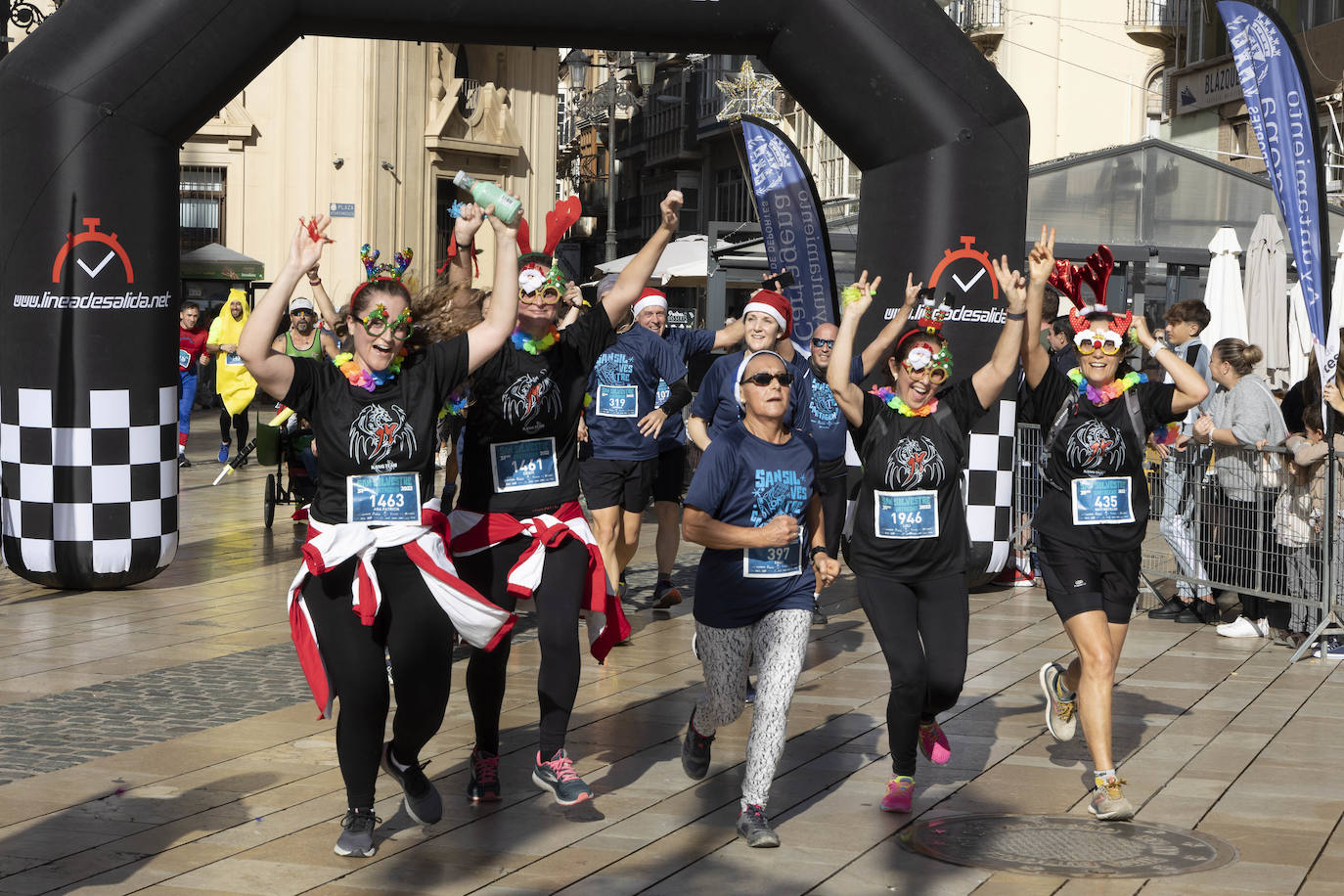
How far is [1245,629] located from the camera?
31.3ft

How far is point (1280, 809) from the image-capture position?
5.82 meters

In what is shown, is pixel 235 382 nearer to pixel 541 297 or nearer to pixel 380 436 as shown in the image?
pixel 541 297

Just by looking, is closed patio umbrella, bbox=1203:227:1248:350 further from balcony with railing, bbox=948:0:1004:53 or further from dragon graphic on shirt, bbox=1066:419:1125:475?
balcony with railing, bbox=948:0:1004:53

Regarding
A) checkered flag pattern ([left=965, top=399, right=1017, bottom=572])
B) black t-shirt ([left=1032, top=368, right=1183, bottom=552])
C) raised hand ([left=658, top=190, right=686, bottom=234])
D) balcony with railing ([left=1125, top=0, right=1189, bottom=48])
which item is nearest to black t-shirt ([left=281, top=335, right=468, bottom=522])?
raised hand ([left=658, top=190, right=686, bottom=234])

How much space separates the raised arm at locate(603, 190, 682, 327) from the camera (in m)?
6.11

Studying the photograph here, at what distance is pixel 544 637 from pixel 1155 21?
1309 inches

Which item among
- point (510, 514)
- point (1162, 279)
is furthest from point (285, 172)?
point (510, 514)

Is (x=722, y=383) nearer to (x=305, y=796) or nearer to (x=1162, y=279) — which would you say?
(x=305, y=796)

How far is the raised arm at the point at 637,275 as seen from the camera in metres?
6.11

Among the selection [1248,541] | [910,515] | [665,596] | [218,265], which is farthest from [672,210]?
[218,265]

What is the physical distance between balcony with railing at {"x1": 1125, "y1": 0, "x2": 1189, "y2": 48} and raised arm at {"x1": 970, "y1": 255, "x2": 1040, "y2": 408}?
102 ft

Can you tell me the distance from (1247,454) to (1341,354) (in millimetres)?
996

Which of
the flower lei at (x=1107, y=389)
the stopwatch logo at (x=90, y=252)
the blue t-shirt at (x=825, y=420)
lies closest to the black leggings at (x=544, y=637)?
the flower lei at (x=1107, y=389)

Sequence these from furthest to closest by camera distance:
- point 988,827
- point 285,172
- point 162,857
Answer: point 285,172, point 988,827, point 162,857
